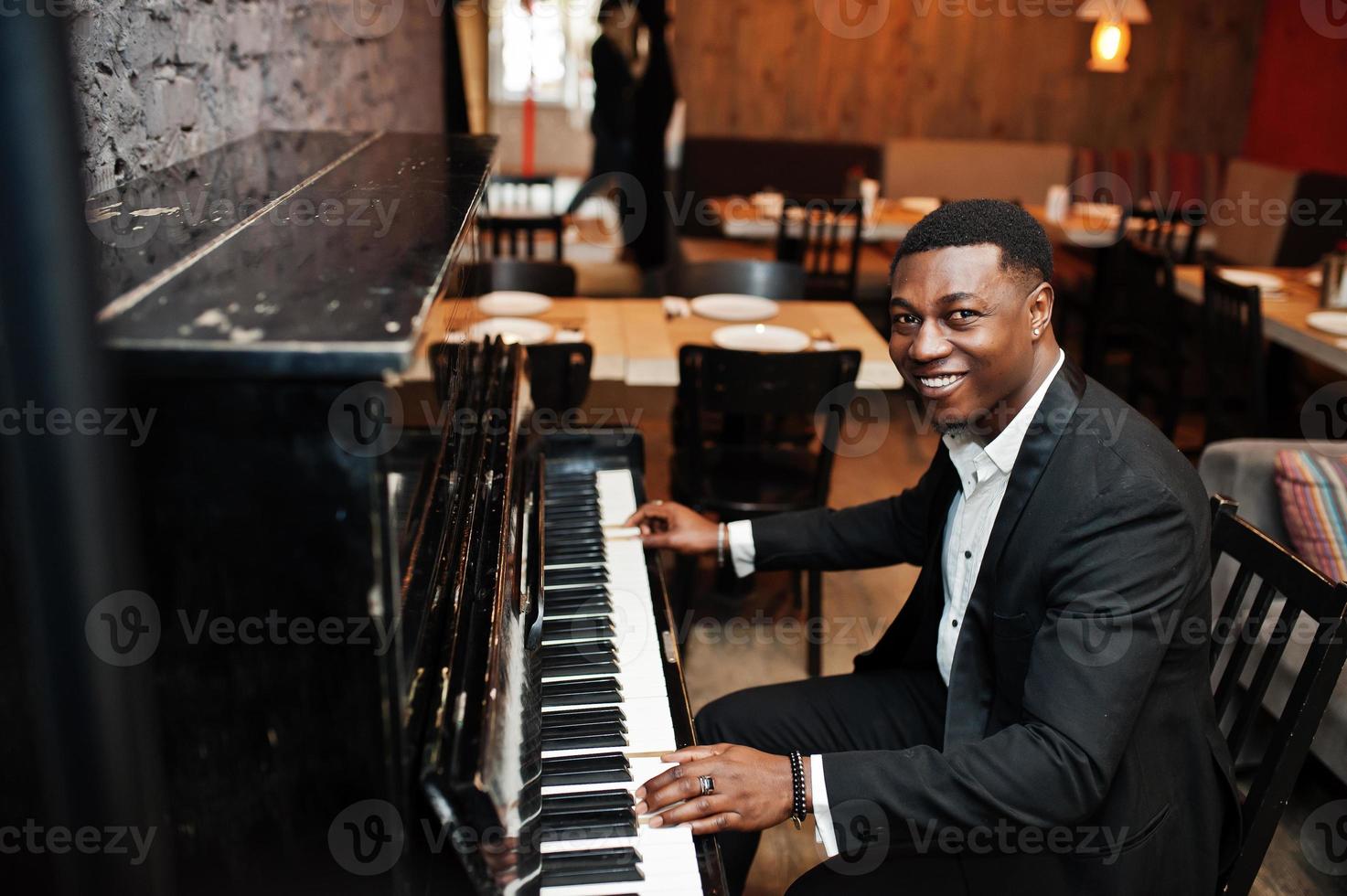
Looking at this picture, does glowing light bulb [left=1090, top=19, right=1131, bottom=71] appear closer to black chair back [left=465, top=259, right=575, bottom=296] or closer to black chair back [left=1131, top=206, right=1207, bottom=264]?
black chair back [left=1131, top=206, right=1207, bottom=264]

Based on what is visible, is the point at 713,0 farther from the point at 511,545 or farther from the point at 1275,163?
the point at 511,545

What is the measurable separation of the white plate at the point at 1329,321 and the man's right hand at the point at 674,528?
2949 millimetres

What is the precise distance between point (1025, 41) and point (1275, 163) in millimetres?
1858

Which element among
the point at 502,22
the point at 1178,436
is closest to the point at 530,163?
the point at 502,22

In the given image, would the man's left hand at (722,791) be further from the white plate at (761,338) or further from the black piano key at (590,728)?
the white plate at (761,338)

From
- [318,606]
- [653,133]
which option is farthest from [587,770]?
[653,133]

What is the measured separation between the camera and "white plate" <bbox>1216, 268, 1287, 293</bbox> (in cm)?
454

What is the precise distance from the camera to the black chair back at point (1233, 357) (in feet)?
12.5

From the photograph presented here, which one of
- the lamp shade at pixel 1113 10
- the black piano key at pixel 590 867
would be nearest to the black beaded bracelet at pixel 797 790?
the black piano key at pixel 590 867

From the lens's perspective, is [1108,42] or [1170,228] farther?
[1170,228]

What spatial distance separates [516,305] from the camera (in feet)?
11.2

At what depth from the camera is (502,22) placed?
9297 millimetres

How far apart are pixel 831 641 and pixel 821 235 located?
2.74 m

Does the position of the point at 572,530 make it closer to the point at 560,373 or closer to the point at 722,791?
the point at 722,791
